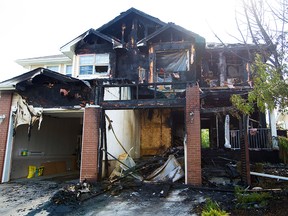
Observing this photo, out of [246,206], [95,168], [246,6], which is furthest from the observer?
[95,168]

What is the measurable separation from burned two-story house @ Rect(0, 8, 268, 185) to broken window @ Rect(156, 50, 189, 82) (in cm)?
6

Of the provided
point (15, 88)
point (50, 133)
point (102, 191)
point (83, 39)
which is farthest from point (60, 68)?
point (102, 191)

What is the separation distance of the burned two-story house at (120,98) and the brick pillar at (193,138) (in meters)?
0.04

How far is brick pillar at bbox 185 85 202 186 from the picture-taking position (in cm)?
916

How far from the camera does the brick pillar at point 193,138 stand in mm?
9164

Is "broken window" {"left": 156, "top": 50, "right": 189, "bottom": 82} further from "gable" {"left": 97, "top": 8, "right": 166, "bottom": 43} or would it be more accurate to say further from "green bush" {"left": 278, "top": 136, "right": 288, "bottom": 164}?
"green bush" {"left": 278, "top": 136, "right": 288, "bottom": 164}

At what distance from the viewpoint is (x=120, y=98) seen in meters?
10.9

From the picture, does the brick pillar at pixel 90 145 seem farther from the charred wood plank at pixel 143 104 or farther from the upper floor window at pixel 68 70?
the upper floor window at pixel 68 70

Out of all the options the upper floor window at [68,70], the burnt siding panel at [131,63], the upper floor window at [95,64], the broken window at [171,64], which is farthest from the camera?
the upper floor window at [68,70]

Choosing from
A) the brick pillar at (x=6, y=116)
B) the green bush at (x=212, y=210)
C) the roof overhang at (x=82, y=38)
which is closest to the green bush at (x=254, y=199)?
the green bush at (x=212, y=210)

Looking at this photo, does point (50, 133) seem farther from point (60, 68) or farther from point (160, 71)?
point (160, 71)

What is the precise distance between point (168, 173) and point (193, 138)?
1.80 meters

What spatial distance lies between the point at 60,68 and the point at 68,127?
4.20 metres

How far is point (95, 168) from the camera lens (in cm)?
985
